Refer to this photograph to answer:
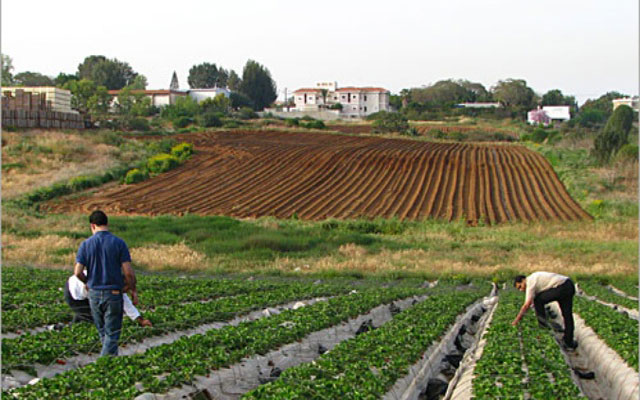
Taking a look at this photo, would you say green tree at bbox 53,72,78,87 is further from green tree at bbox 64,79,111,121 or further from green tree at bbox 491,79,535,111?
green tree at bbox 491,79,535,111

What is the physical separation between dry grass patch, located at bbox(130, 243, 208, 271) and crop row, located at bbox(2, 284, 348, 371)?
31.5 feet

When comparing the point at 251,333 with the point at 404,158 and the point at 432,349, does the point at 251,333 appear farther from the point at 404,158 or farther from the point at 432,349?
the point at 404,158

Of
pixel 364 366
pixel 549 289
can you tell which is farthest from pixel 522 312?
pixel 364 366

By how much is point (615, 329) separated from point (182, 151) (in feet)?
139

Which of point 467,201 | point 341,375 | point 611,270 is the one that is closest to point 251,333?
point 341,375

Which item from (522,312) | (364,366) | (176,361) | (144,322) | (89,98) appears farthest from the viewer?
(89,98)

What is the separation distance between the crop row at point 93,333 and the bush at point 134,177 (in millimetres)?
30494

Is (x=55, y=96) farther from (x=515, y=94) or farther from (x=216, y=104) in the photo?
(x=515, y=94)

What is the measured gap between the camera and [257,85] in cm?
12062

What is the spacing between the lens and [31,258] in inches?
902

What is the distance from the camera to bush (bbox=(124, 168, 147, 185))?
139 feet

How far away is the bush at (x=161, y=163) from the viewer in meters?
45.8

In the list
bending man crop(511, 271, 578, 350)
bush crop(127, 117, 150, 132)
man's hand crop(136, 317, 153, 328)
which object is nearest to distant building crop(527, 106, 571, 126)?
bush crop(127, 117, 150, 132)

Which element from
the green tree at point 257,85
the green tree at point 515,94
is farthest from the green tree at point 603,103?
the green tree at point 257,85
